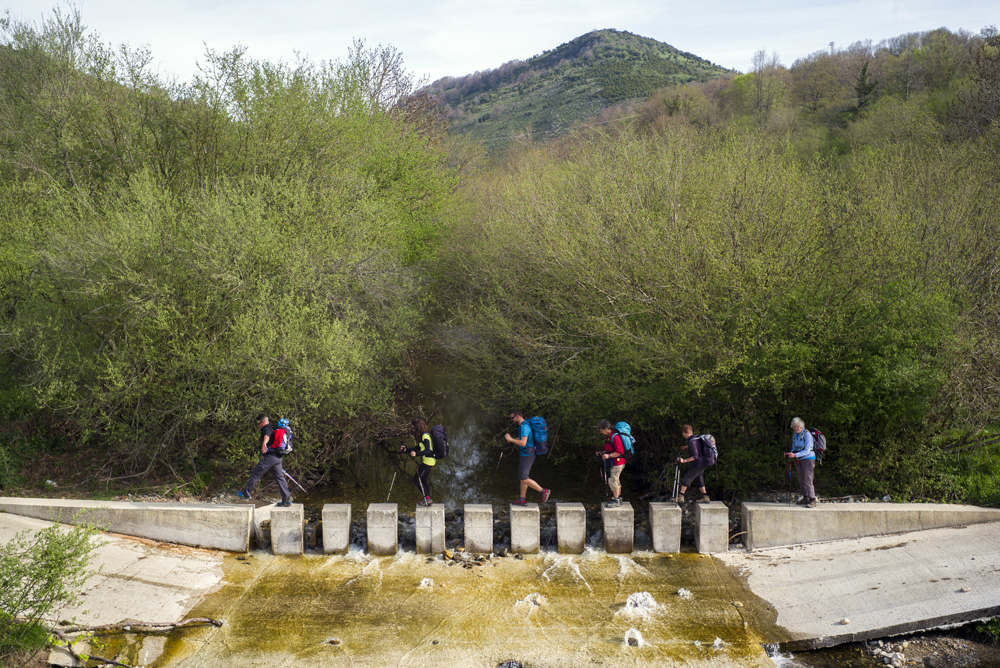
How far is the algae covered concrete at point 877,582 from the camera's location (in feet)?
28.2

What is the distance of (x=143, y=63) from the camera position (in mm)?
15844

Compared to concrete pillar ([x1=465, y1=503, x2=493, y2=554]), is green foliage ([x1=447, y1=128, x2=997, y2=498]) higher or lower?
higher

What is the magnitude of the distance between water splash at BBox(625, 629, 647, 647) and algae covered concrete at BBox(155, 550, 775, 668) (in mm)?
50

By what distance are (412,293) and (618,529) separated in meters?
9.20

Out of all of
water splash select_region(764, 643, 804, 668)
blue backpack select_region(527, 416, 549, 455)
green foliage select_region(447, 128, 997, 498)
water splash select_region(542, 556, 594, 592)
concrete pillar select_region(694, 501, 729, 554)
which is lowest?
water splash select_region(764, 643, 804, 668)

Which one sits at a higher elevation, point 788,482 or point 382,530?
point 788,482

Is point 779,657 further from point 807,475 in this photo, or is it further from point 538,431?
point 538,431

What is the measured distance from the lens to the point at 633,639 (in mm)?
8289

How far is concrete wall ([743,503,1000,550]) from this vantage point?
33.8 ft

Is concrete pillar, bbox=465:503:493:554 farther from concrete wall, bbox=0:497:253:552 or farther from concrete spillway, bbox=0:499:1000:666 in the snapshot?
concrete wall, bbox=0:497:253:552

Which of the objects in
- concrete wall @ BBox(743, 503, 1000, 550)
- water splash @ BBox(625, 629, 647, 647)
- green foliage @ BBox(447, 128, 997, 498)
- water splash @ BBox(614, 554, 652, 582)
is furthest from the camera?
green foliage @ BBox(447, 128, 997, 498)

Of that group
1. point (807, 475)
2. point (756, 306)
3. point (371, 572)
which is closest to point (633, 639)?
point (371, 572)

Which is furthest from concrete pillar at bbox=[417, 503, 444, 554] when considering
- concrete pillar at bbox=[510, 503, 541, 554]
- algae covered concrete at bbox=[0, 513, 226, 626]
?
algae covered concrete at bbox=[0, 513, 226, 626]

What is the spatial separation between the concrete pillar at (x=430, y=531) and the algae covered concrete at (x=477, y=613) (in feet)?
0.83
